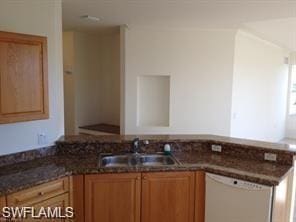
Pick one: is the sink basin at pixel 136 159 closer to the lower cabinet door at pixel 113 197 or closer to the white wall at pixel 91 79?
the lower cabinet door at pixel 113 197

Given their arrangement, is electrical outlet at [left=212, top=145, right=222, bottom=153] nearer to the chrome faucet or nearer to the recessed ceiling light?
the chrome faucet

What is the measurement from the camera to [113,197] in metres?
2.55

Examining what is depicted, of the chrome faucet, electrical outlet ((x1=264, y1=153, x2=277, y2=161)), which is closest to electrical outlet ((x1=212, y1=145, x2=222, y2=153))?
electrical outlet ((x1=264, y1=153, x2=277, y2=161))

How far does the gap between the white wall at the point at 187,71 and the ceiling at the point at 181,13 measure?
0.27 m

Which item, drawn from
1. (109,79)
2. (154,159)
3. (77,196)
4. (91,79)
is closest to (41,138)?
(77,196)

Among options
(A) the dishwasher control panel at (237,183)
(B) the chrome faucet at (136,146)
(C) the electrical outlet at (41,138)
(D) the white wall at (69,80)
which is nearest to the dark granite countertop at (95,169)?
(A) the dishwasher control panel at (237,183)

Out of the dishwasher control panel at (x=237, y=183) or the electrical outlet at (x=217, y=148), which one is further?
the electrical outlet at (x=217, y=148)

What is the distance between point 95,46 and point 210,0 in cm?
361

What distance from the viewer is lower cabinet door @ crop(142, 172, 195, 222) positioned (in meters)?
2.59

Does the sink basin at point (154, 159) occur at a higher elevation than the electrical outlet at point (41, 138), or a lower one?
lower

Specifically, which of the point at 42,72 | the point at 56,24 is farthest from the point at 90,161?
the point at 56,24

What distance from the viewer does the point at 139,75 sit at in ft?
16.5

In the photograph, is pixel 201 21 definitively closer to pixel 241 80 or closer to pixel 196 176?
pixel 241 80

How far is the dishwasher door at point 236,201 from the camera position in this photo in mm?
2273
